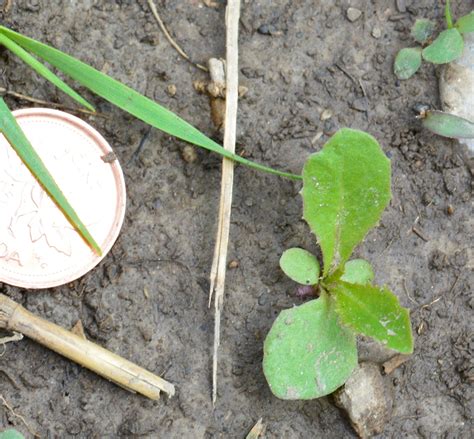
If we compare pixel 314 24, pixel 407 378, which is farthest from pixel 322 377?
pixel 314 24

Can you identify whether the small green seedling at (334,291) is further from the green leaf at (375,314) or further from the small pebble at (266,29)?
the small pebble at (266,29)

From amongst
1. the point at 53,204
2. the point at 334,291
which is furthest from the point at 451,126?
the point at 53,204

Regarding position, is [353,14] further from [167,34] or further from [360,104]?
[167,34]

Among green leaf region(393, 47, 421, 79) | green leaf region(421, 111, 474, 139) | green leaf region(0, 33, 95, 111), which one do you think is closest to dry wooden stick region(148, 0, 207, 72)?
green leaf region(0, 33, 95, 111)

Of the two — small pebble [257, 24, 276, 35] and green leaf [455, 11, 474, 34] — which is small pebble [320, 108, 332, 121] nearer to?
small pebble [257, 24, 276, 35]

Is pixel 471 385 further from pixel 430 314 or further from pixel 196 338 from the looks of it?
pixel 196 338

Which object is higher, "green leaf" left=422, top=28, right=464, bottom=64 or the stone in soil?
"green leaf" left=422, top=28, right=464, bottom=64
